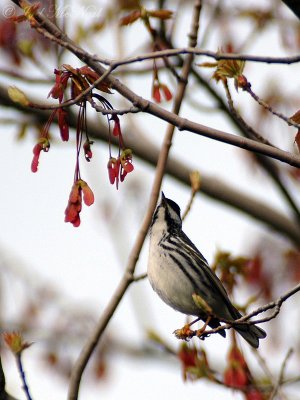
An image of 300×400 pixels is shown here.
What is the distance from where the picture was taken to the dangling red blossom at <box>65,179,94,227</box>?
323 cm

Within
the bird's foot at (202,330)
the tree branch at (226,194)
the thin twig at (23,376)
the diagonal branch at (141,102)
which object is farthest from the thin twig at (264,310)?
the tree branch at (226,194)

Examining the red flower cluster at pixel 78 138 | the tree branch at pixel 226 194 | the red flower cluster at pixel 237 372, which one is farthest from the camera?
the tree branch at pixel 226 194

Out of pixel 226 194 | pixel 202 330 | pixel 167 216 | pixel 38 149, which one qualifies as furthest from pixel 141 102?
pixel 226 194

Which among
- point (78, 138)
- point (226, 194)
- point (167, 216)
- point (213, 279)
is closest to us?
point (78, 138)

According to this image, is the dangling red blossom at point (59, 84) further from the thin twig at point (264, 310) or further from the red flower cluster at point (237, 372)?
the red flower cluster at point (237, 372)

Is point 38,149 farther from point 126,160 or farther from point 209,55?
point 209,55

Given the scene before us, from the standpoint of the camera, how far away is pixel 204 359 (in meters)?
4.73

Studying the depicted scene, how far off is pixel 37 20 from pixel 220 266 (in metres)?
2.29

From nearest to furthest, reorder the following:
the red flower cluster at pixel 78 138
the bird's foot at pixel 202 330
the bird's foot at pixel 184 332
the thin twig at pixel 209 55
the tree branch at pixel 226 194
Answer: the thin twig at pixel 209 55 → the red flower cluster at pixel 78 138 → the bird's foot at pixel 202 330 → the bird's foot at pixel 184 332 → the tree branch at pixel 226 194

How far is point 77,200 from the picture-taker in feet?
10.7

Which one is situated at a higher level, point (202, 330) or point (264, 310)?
point (202, 330)

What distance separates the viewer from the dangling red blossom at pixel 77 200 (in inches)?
127

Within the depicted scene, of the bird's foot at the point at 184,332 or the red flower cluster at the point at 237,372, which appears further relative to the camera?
the red flower cluster at the point at 237,372

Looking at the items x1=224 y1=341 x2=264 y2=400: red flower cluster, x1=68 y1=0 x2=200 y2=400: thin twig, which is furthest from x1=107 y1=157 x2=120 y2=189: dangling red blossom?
x1=224 y1=341 x2=264 y2=400: red flower cluster
